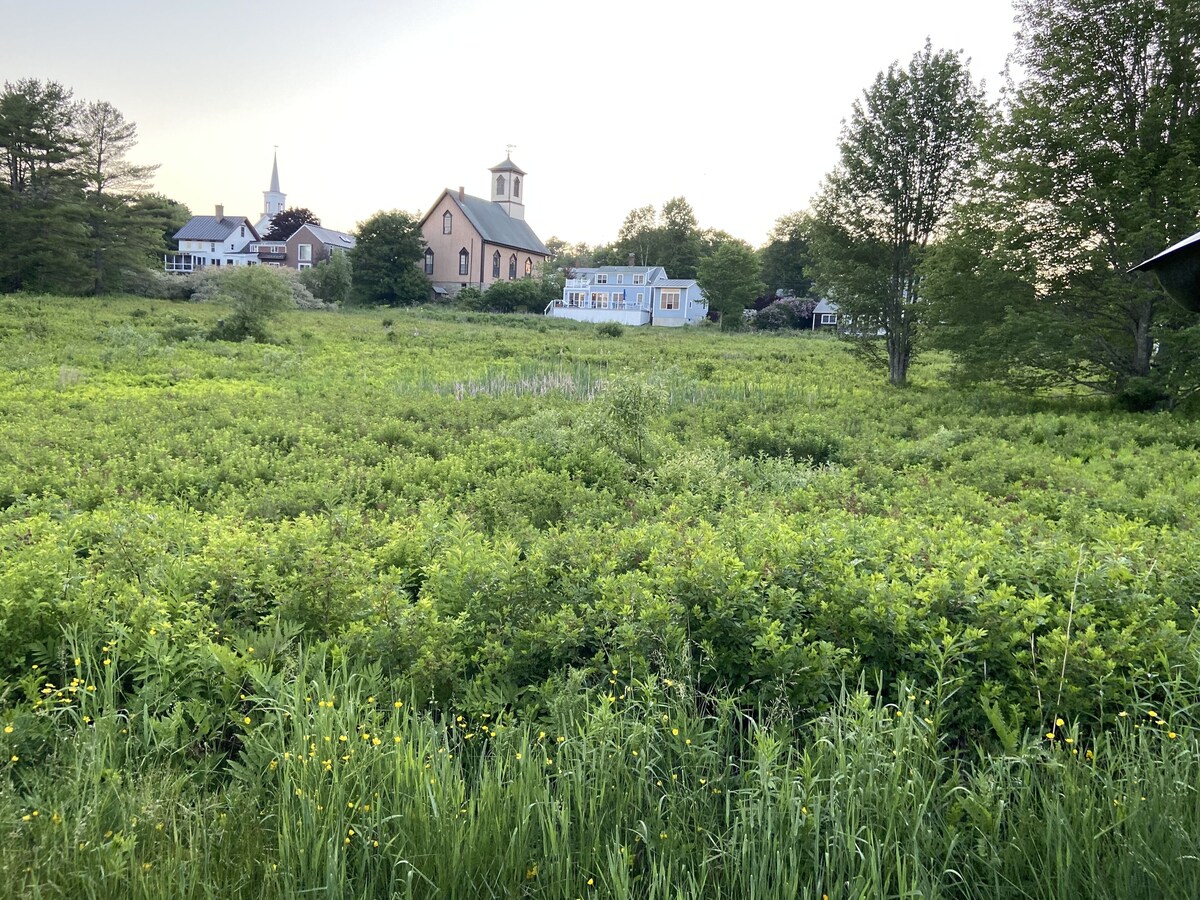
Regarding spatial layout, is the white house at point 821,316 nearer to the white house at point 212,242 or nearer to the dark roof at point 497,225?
the dark roof at point 497,225

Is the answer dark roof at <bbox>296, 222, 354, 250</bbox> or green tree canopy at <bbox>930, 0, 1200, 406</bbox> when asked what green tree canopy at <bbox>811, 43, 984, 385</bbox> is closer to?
green tree canopy at <bbox>930, 0, 1200, 406</bbox>

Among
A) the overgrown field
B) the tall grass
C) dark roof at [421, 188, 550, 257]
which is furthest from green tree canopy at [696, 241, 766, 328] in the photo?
the tall grass

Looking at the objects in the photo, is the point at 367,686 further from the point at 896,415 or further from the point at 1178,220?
the point at 1178,220

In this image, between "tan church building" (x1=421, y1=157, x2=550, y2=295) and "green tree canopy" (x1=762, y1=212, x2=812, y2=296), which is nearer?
"tan church building" (x1=421, y1=157, x2=550, y2=295)

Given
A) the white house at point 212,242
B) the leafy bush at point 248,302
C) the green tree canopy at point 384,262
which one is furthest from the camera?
the white house at point 212,242

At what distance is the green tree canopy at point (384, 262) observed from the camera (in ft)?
194

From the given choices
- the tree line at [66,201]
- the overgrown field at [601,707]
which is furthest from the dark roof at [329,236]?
the overgrown field at [601,707]

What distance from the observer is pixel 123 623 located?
3629mm

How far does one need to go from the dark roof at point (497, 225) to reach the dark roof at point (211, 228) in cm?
2433

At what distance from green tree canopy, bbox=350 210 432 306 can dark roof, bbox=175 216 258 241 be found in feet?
93.6

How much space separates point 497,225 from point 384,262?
1758cm

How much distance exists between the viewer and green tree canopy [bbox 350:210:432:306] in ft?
194

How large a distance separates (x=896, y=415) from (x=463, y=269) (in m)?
61.2

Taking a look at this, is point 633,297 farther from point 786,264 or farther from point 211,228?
point 211,228
